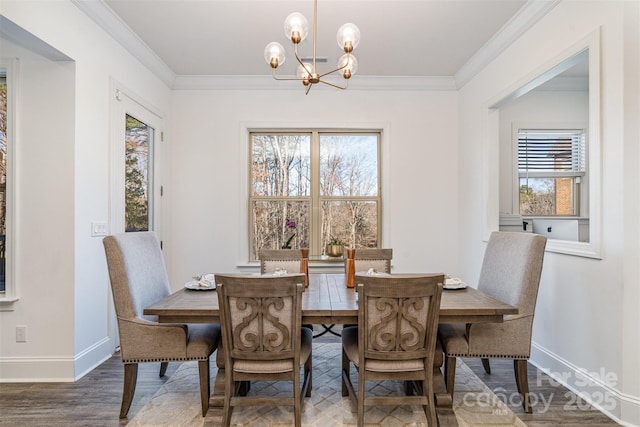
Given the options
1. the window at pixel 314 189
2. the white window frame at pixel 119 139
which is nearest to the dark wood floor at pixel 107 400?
the white window frame at pixel 119 139

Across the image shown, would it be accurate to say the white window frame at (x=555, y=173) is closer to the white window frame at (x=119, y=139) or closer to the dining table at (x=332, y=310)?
the dining table at (x=332, y=310)

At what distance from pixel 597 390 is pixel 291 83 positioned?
3.86 meters

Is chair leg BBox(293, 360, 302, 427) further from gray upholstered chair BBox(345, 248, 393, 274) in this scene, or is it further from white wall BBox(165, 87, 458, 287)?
white wall BBox(165, 87, 458, 287)

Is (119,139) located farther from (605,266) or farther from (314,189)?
(605,266)

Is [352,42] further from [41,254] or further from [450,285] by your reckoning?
[41,254]

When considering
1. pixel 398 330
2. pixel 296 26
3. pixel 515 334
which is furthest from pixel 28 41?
pixel 515 334

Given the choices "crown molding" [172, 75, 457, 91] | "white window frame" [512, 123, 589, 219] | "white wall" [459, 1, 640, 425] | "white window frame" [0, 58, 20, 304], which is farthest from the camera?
"white window frame" [512, 123, 589, 219]

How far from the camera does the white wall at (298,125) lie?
419 cm

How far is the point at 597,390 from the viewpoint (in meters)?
2.20

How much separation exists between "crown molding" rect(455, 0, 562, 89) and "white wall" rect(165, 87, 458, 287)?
1.51 feet

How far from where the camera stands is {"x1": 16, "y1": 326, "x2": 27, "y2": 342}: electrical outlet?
2590mm

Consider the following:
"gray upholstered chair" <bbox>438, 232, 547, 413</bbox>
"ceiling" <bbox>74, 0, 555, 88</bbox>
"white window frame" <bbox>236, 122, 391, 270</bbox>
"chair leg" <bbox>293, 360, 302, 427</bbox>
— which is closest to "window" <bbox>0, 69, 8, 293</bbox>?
"ceiling" <bbox>74, 0, 555, 88</bbox>

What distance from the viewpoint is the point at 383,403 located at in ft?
6.05

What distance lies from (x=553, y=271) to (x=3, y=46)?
4.34 m
